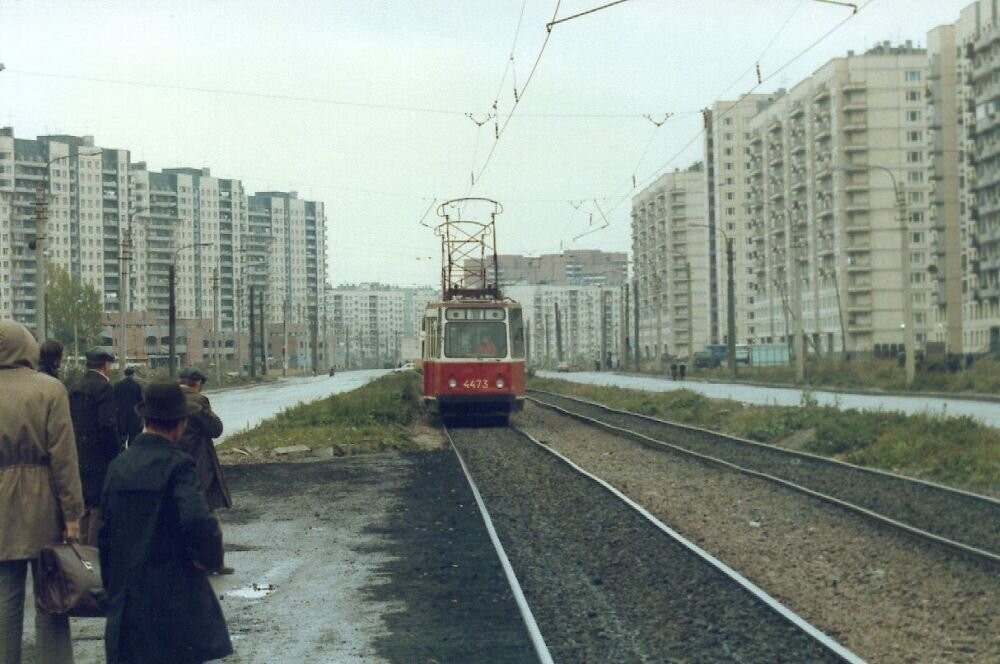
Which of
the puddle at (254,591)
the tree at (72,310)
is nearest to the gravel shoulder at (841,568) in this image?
the puddle at (254,591)

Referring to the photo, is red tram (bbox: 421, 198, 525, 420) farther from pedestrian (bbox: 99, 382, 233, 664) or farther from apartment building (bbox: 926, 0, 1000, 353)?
Answer: apartment building (bbox: 926, 0, 1000, 353)

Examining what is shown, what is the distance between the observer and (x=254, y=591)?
10.5 m

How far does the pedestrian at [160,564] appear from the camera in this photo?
514cm

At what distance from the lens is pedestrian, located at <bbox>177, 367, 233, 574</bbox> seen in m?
10.6

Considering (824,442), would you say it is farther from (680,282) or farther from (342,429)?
(680,282)

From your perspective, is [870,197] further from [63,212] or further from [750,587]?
[750,587]

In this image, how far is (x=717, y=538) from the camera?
513 inches

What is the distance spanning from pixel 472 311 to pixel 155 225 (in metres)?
171

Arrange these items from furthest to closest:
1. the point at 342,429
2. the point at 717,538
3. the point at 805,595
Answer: the point at 342,429 < the point at 717,538 < the point at 805,595

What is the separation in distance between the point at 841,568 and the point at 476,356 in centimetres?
2012

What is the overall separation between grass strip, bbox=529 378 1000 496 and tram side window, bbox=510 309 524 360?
5.14 meters

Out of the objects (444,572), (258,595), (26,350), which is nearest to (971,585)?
Answer: (444,572)

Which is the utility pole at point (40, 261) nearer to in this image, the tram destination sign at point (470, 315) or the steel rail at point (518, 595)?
the tram destination sign at point (470, 315)

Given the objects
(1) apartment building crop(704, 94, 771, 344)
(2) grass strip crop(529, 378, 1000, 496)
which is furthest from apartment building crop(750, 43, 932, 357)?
(2) grass strip crop(529, 378, 1000, 496)
